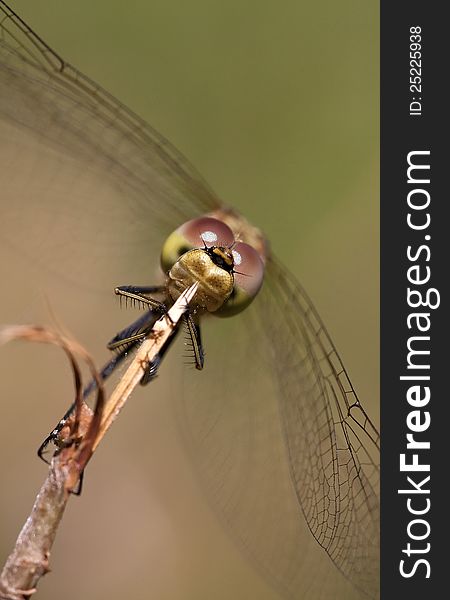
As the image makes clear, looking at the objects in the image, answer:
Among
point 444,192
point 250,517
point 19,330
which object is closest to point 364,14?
point 444,192

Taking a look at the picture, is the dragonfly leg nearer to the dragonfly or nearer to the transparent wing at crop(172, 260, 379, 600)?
the dragonfly

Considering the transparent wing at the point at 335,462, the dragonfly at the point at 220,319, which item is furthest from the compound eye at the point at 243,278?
the transparent wing at the point at 335,462

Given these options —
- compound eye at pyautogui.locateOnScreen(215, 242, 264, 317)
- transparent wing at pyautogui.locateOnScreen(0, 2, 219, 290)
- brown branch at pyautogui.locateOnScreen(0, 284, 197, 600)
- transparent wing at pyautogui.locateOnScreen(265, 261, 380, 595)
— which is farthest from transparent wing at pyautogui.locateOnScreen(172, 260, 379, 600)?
brown branch at pyautogui.locateOnScreen(0, 284, 197, 600)

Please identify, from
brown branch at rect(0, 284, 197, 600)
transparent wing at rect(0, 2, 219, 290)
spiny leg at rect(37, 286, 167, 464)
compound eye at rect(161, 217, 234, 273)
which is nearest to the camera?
brown branch at rect(0, 284, 197, 600)

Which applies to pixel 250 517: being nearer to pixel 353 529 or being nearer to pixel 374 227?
pixel 353 529

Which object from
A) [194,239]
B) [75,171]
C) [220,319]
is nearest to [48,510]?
[194,239]

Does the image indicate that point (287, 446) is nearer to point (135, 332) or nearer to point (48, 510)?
point (135, 332)

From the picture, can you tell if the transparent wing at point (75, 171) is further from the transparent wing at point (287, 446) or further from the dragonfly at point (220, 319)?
the transparent wing at point (287, 446)
